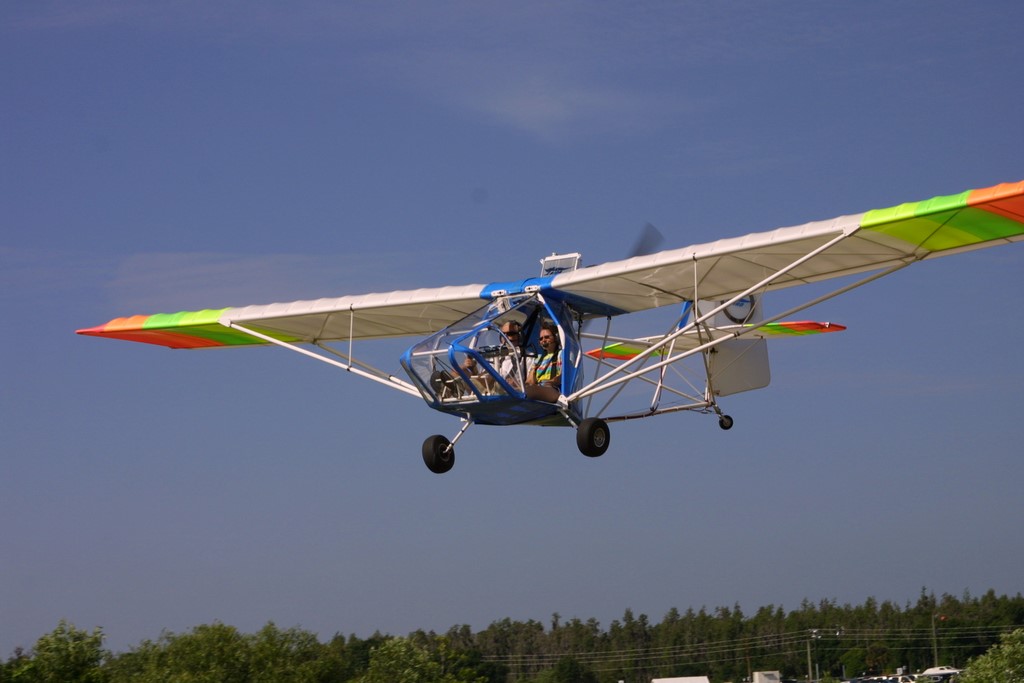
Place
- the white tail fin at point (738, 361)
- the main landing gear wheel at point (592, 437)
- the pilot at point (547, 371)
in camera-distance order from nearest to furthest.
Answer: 1. the pilot at point (547, 371)
2. the main landing gear wheel at point (592, 437)
3. the white tail fin at point (738, 361)

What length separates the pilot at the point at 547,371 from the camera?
20719 millimetres

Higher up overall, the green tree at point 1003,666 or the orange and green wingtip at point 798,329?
the orange and green wingtip at point 798,329

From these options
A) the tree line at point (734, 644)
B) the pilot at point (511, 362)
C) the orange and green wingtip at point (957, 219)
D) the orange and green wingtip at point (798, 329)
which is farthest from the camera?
the tree line at point (734, 644)

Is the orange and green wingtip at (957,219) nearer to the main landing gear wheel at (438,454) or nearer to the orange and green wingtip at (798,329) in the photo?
the main landing gear wheel at (438,454)

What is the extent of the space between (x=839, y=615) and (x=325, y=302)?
346ft

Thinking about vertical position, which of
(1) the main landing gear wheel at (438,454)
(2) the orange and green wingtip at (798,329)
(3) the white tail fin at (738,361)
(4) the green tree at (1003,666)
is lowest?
(4) the green tree at (1003,666)

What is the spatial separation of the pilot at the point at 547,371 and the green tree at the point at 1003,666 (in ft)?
108

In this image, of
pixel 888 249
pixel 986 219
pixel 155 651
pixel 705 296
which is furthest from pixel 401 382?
pixel 155 651

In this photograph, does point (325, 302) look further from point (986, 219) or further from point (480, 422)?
point (986, 219)

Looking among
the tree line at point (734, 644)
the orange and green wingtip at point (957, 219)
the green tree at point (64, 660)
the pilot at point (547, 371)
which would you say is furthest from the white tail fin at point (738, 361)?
the tree line at point (734, 644)

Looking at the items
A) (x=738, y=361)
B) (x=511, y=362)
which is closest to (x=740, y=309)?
(x=738, y=361)

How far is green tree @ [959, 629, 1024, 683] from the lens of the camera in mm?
48219

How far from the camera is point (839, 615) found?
401 ft

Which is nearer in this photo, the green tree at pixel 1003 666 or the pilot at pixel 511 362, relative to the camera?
the pilot at pixel 511 362
